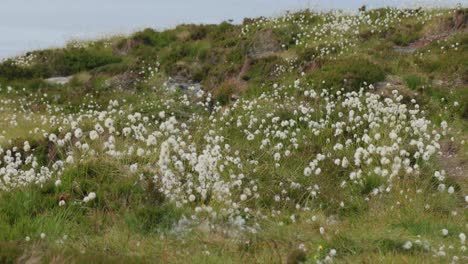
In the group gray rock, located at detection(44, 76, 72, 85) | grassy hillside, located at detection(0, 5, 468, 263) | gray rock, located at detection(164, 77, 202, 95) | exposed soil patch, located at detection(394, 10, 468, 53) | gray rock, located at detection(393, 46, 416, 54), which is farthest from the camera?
gray rock, located at detection(44, 76, 72, 85)

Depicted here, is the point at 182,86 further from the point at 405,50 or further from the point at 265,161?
the point at 265,161

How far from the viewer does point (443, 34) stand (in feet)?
60.2

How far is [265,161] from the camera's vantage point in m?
10.3

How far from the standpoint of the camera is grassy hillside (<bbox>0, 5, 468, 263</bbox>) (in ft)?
22.6

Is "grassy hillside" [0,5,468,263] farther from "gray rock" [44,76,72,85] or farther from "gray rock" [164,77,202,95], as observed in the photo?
"gray rock" [44,76,72,85]

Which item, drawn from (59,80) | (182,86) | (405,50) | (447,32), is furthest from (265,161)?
(59,80)

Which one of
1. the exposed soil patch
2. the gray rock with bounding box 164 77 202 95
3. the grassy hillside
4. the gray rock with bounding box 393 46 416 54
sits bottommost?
the gray rock with bounding box 164 77 202 95

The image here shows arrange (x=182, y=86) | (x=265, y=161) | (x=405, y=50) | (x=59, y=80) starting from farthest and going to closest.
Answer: (x=59, y=80), (x=182, y=86), (x=405, y=50), (x=265, y=161)

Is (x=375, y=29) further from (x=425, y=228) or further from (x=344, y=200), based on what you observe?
(x=425, y=228)

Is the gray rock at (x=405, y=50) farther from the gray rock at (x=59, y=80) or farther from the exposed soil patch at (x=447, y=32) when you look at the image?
the gray rock at (x=59, y=80)

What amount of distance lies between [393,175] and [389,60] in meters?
8.52

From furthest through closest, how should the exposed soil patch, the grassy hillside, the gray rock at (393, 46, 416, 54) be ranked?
1. the exposed soil patch
2. the gray rock at (393, 46, 416, 54)
3. the grassy hillside

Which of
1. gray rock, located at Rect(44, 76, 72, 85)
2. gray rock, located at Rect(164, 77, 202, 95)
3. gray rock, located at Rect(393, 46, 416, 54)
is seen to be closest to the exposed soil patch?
gray rock, located at Rect(393, 46, 416, 54)

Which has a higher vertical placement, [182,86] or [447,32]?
[447,32]
